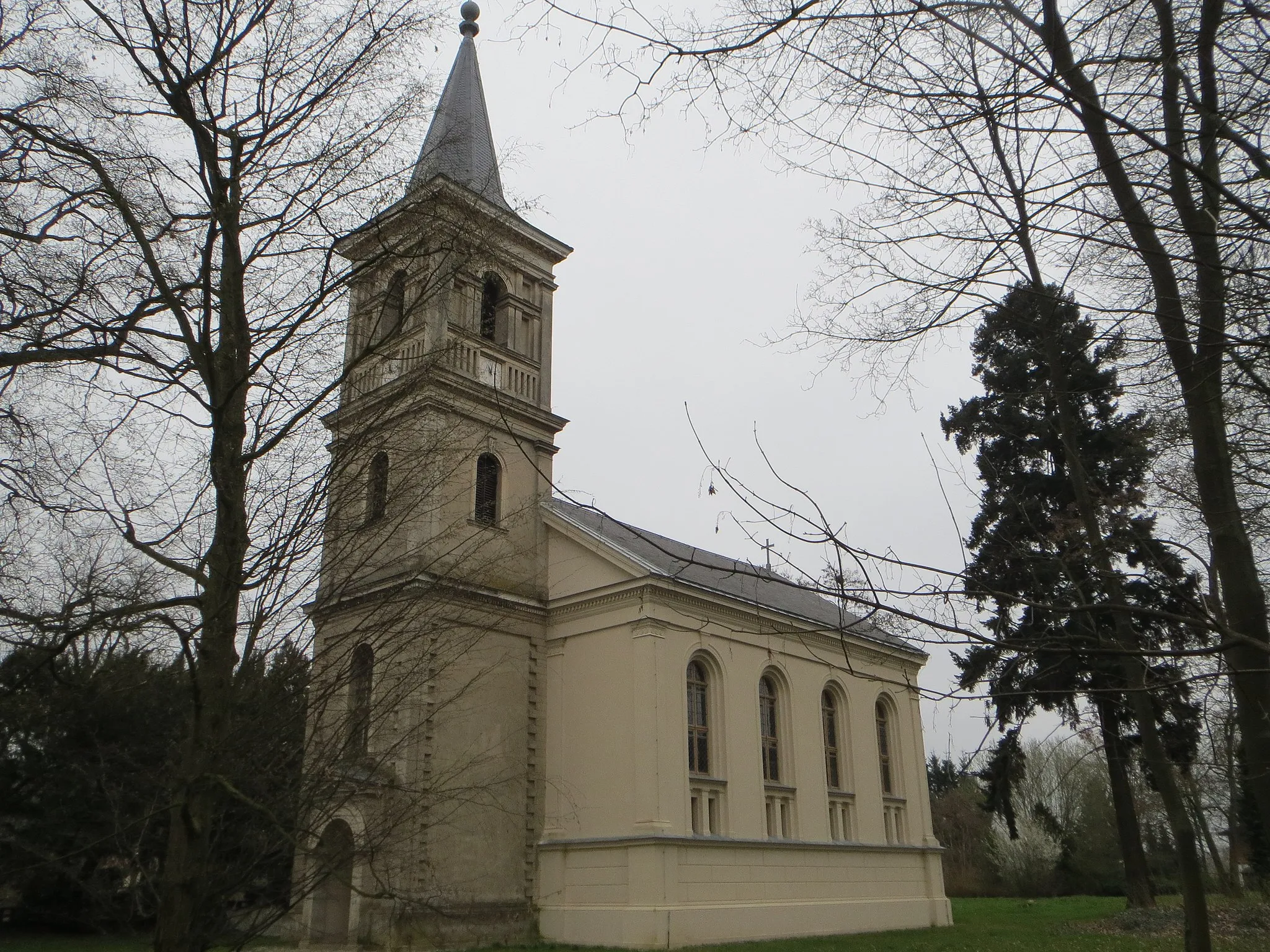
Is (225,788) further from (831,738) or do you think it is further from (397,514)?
(831,738)

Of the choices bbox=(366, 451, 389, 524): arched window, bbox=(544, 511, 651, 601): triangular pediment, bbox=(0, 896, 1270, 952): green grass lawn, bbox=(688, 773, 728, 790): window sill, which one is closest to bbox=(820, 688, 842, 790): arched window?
bbox=(0, 896, 1270, 952): green grass lawn

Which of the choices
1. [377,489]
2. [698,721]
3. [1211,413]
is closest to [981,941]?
[698,721]

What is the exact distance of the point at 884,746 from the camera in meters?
29.8

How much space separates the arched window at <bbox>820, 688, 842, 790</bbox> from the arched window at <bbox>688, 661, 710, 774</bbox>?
5046mm

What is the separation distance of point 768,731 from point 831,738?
3332mm

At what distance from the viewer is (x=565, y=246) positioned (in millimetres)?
27391

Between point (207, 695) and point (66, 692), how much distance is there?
11.5 feet

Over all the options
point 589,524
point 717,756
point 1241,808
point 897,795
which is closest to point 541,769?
point 717,756

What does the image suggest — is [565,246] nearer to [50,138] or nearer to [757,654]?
[757,654]

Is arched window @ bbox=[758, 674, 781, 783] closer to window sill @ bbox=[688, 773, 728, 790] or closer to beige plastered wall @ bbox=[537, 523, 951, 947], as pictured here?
beige plastered wall @ bbox=[537, 523, 951, 947]

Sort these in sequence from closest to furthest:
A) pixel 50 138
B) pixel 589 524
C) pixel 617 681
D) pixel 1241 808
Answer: pixel 50 138 → pixel 617 681 → pixel 589 524 → pixel 1241 808

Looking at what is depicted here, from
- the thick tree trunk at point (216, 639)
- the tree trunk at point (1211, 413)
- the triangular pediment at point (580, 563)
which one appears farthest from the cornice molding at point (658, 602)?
the tree trunk at point (1211, 413)

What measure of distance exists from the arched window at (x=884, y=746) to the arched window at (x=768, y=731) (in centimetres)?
520

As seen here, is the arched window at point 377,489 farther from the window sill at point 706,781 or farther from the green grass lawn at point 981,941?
the window sill at point 706,781
